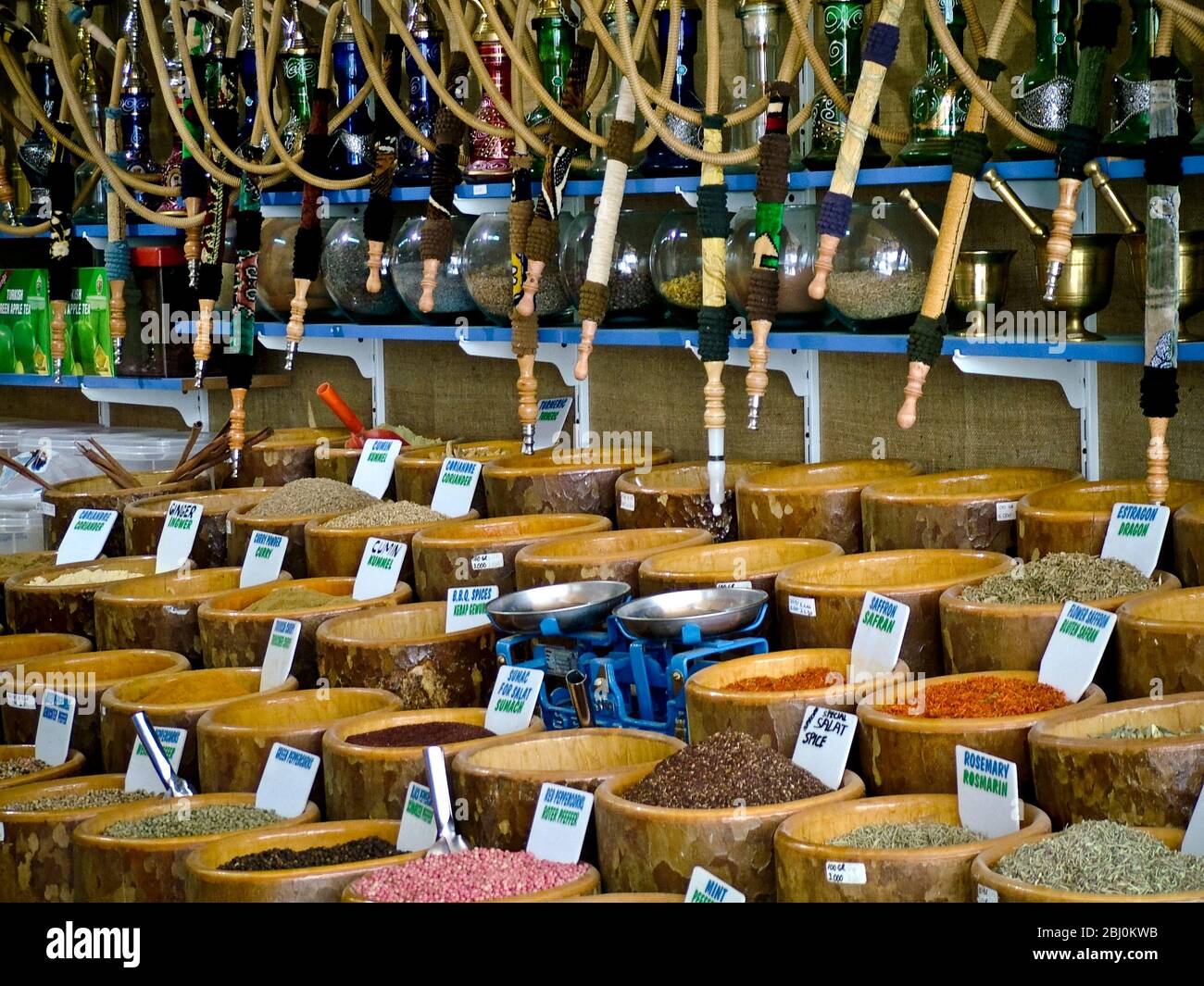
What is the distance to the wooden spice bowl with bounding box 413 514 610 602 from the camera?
2766mm

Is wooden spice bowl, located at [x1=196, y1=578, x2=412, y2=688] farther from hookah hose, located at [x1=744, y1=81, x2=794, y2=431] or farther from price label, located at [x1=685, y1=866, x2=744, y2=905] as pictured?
price label, located at [x1=685, y1=866, x2=744, y2=905]

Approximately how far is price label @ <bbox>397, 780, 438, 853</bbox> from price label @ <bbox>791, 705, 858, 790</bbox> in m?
0.44

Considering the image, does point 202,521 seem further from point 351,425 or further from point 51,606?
point 351,425

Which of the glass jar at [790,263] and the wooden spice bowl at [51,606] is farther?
the wooden spice bowl at [51,606]

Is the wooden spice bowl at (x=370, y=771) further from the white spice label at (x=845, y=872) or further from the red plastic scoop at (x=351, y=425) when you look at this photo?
the red plastic scoop at (x=351, y=425)

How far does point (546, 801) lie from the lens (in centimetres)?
194

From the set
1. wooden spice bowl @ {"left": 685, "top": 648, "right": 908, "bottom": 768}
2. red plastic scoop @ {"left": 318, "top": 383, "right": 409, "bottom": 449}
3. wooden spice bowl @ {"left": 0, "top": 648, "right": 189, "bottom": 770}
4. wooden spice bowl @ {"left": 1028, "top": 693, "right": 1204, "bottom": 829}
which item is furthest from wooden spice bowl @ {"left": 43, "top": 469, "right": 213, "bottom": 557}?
wooden spice bowl @ {"left": 1028, "top": 693, "right": 1204, "bottom": 829}

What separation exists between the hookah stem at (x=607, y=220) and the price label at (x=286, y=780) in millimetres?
840

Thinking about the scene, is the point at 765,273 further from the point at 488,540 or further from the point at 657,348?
the point at 657,348

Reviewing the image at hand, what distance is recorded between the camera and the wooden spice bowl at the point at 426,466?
332 centimetres

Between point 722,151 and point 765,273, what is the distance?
0.26m

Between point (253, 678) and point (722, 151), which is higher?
point (722, 151)

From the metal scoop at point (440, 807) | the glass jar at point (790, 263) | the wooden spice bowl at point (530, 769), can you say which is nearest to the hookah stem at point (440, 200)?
the glass jar at point (790, 263)
